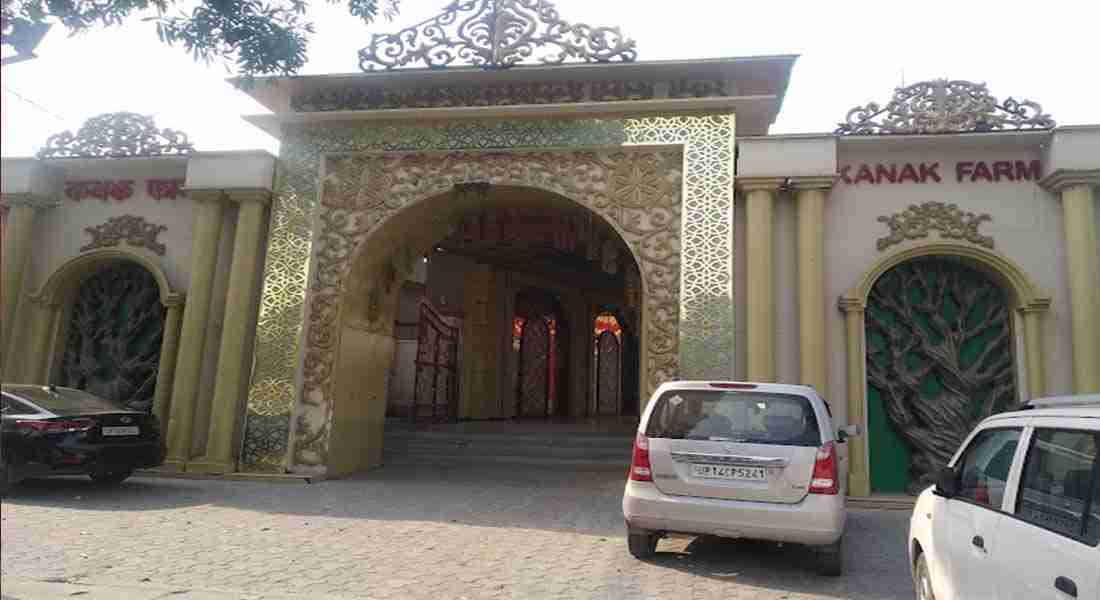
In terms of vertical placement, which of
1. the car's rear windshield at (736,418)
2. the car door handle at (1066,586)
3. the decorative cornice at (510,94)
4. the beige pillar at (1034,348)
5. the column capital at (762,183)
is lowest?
the car door handle at (1066,586)

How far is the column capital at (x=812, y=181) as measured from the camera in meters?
9.39

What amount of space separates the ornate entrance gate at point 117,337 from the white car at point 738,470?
8.84 m

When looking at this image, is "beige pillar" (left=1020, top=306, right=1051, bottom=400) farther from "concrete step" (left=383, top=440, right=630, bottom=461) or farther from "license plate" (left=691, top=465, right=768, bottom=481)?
"concrete step" (left=383, top=440, right=630, bottom=461)

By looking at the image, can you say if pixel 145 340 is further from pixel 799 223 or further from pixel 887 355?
pixel 887 355

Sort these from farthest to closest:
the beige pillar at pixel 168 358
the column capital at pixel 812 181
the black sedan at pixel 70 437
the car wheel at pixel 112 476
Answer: the beige pillar at pixel 168 358 → the column capital at pixel 812 181 → the car wheel at pixel 112 476 → the black sedan at pixel 70 437

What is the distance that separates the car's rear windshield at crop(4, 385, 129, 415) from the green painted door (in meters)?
9.72

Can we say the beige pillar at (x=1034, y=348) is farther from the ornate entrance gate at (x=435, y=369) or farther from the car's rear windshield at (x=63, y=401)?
the car's rear windshield at (x=63, y=401)

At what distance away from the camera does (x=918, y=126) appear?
945cm

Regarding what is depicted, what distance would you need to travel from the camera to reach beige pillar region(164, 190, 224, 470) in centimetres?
1027

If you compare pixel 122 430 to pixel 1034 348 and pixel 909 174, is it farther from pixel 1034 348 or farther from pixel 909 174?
pixel 1034 348

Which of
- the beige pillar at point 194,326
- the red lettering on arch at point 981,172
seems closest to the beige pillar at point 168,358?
the beige pillar at point 194,326

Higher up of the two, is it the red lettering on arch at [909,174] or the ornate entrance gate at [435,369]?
the red lettering on arch at [909,174]

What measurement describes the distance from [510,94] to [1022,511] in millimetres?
8707

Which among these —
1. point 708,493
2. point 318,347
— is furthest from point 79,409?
point 708,493
